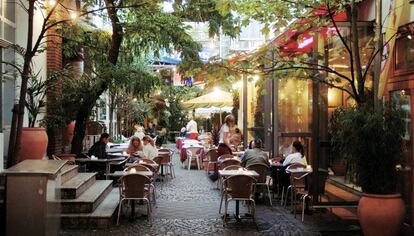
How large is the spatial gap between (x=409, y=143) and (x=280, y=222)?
2.63 metres

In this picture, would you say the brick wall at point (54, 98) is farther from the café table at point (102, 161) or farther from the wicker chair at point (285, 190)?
the wicker chair at point (285, 190)

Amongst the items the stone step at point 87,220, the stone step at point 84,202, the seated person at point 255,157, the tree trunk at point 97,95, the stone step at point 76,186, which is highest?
the tree trunk at point 97,95

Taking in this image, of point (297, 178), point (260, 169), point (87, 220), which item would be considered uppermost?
point (260, 169)

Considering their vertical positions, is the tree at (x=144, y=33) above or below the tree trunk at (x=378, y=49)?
above

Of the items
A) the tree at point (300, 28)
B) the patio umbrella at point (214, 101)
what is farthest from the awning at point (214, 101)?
the tree at point (300, 28)

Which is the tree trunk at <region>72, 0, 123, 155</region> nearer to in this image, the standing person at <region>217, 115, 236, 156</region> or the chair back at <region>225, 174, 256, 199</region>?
the standing person at <region>217, 115, 236, 156</region>

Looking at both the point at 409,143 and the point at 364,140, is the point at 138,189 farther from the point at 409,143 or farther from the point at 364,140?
the point at 409,143

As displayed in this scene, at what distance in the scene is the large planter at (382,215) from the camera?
275 inches

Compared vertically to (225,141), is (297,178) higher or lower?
lower

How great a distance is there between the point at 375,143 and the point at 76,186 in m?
5.35

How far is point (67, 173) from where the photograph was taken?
392 inches

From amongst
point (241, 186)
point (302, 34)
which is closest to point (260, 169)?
point (241, 186)

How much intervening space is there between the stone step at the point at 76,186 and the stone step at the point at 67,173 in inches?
2.7

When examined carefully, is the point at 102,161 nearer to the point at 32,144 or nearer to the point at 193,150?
the point at 32,144
